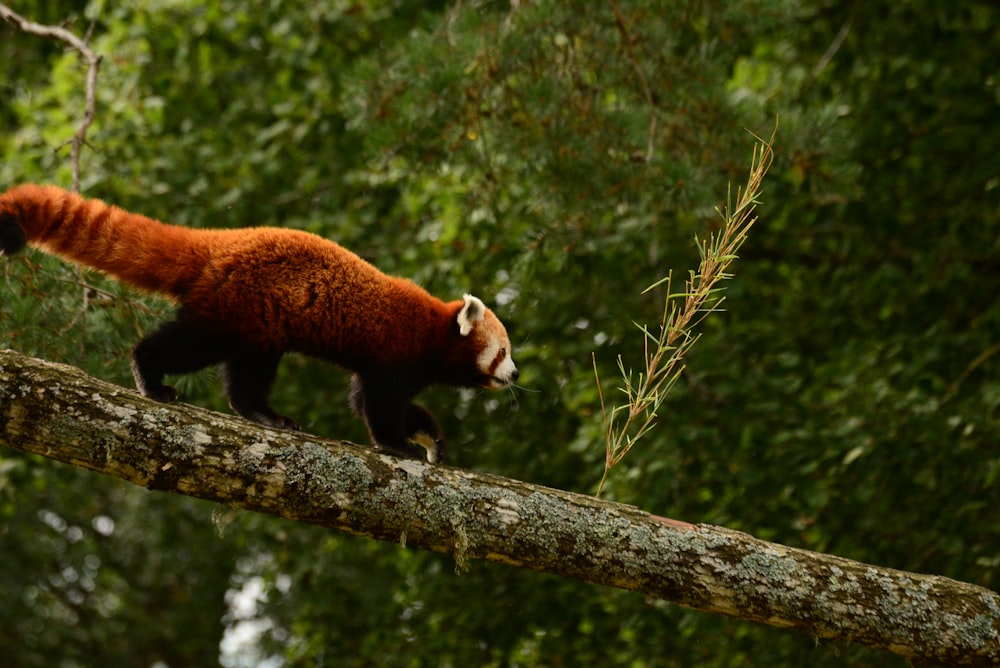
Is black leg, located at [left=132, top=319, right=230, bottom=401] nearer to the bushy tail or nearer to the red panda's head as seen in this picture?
the bushy tail

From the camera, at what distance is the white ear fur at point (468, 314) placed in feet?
14.8

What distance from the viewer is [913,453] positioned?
5.55 meters

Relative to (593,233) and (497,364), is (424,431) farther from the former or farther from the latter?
(593,233)

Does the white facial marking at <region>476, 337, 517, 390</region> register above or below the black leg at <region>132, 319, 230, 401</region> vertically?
below

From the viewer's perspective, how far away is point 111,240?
12.4 feet

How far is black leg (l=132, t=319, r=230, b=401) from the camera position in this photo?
12.6 feet

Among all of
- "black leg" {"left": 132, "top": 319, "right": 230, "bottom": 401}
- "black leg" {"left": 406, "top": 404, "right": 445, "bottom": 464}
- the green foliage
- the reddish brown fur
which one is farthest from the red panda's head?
"black leg" {"left": 132, "top": 319, "right": 230, "bottom": 401}

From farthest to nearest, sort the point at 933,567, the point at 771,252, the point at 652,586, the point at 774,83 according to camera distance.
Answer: the point at 774,83 < the point at 771,252 < the point at 933,567 < the point at 652,586

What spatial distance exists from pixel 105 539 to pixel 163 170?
24.3ft

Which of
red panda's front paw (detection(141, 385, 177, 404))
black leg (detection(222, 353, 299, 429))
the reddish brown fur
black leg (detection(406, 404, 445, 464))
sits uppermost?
the reddish brown fur

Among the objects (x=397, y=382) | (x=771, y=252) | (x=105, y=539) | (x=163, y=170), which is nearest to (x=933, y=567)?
(x=771, y=252)

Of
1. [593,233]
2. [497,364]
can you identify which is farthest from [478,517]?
[593,233]

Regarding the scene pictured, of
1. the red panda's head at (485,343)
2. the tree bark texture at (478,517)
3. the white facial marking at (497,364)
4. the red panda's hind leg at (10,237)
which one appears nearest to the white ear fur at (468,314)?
the red panda's head at (485,343)

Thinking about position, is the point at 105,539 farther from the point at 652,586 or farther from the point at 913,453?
the point at 652,586
